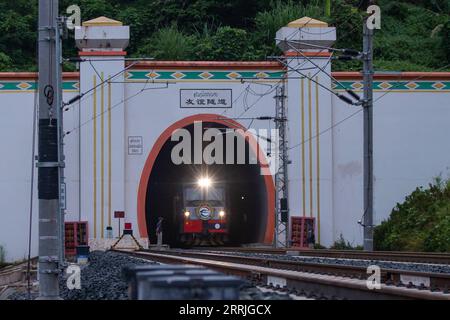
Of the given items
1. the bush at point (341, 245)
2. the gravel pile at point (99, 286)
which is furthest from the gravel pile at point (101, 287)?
the bush at point (341, 245)

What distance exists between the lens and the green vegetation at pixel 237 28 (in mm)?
41750

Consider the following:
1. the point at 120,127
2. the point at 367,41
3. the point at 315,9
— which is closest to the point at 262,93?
the point at 120,127

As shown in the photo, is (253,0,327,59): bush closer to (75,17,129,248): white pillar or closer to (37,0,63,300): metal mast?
(75,17,129,248): white pillar

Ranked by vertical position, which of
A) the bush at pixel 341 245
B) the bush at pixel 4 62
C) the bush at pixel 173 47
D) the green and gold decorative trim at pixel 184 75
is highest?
the bush at pixel 173 47

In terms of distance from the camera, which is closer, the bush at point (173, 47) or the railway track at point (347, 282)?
the railway track at point (347, 282)

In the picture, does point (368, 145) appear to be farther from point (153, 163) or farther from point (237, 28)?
point (237, 28)

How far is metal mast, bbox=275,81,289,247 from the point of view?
3281 cm

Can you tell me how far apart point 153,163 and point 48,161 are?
21173 mm

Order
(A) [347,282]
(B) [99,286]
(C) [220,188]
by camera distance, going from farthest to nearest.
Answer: (C) [220,188], (B) [99,286], (A) [347,282]

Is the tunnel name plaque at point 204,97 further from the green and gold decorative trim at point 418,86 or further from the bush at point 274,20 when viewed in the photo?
the bush at point 274,20

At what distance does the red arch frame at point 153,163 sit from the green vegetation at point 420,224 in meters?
4.30

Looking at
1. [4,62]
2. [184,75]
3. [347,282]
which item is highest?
[4,62]

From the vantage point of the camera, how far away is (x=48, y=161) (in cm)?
1270

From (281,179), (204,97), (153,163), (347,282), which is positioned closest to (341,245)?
(281,179)
